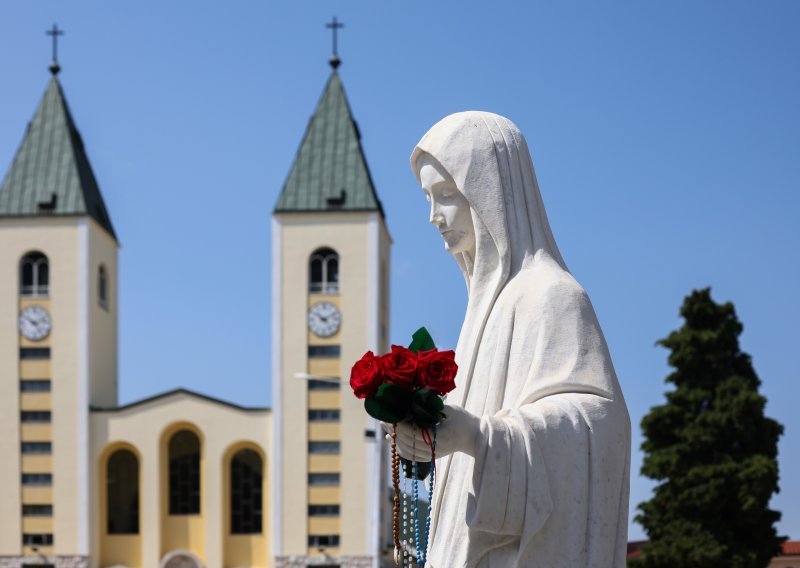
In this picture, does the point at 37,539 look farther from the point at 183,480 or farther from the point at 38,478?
the point at 183,480

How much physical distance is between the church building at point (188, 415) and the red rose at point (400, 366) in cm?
5457

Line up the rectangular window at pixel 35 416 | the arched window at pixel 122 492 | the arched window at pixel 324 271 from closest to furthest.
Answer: the rectangular window at pixel 35 416
the arched window at pixel 324 271
the arched window at pixel 122 492

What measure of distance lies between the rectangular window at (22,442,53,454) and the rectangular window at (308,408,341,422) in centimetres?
1034

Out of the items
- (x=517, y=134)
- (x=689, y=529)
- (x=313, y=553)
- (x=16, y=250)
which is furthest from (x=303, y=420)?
(x=517, y=134)

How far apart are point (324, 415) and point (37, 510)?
1181 centimetres

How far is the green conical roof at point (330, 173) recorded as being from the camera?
200 ft

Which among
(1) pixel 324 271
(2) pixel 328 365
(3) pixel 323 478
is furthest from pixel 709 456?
(1) pixel 324 271

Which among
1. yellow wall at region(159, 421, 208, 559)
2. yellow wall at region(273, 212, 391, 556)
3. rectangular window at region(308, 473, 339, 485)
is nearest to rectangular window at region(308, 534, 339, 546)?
yellow wall at region(273, 212, 391, 556)

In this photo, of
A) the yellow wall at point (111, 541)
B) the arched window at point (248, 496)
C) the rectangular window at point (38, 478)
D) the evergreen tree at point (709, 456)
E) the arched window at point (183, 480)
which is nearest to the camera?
the evergreen tree at point (709, 456)

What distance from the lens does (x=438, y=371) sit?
4.07m

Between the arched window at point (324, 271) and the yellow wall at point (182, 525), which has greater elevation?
the arched window at point (324, 271)

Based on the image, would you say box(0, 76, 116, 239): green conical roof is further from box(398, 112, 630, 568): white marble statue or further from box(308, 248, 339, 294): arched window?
box(398, 112, 630, 568): white marble statue

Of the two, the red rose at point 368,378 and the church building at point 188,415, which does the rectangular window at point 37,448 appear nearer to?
the church building at point 188,415

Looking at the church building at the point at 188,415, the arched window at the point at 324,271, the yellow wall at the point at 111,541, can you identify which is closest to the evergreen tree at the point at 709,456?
the church building at the point at 188,415
